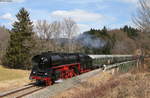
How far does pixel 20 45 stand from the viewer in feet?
149

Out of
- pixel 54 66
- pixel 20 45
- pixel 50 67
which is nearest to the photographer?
pixel 50 67

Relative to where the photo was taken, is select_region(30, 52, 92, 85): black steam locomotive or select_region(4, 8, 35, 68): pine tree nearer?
select_region(30, 52, 92, 85): black steam locomotive

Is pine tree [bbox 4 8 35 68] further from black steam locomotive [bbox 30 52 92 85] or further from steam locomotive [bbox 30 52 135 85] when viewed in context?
black steam locomotive [bbox 30 52 92 85]

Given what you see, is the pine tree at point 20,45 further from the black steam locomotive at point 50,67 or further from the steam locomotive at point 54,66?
the black steam locomotive at point 50,67

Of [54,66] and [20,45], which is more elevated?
[20,45]

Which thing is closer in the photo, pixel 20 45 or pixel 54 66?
pixel 54 66

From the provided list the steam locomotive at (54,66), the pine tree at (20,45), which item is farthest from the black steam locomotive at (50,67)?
the pine tree at (20,45)

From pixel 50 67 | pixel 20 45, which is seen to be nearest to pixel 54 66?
pixel 50 67

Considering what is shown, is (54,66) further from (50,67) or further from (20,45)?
(20,45)

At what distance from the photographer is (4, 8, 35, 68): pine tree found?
4456 centimetres

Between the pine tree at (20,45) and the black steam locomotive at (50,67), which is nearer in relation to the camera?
the black steam locomotive at (50,67)

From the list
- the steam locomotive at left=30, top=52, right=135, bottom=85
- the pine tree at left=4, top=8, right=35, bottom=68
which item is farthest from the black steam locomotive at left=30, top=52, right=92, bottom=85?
the pine tree at left=4, top=8, right=35, bottom=68

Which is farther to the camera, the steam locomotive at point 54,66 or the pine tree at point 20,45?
the pine tree at point 20,45

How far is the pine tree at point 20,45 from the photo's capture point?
1754 inches
